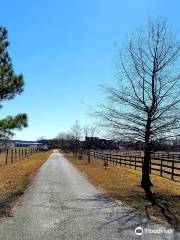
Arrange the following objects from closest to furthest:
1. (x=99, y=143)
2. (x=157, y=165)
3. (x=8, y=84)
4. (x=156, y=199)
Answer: (x=156, y=199), (x=8, y=84), (x=157, y=165), (x=99, y=143)

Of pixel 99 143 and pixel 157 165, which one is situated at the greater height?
pixel 99 143

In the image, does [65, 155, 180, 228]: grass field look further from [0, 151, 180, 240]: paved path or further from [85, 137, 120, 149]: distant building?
[85, 137, 120, 149]: distant building

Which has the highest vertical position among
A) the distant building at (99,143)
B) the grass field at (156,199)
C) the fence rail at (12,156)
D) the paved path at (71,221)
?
the distant building at (99,143)

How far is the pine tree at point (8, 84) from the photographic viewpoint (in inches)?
805

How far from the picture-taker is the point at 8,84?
20578mm

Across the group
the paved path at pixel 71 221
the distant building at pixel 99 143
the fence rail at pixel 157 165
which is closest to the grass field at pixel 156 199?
the paved path at pixel 71 221

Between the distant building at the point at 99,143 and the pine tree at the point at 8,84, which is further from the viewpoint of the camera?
the distant building at the point at 99,143

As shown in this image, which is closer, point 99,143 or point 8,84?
point 8,84

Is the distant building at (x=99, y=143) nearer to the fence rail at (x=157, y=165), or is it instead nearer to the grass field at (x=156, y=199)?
the fence rail at (x=157, y=165)

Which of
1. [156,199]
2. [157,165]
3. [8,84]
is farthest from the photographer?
[157,165]

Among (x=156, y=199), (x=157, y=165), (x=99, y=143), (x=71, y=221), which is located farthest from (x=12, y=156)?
(x=71, y=221)

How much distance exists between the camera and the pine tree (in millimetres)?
20438

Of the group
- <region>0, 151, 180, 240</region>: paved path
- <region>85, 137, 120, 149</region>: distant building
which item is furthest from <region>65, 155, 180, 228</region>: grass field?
<region>85, 137, 120, 149</region>: distant building

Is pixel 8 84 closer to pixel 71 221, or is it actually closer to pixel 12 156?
pixel 71 221
